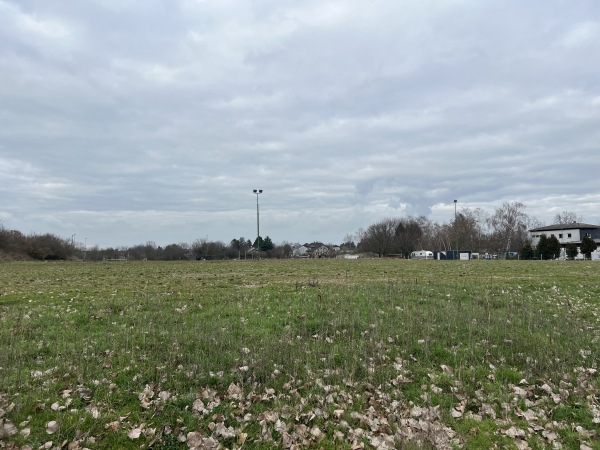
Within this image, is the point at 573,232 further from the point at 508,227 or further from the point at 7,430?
the point at 7,430

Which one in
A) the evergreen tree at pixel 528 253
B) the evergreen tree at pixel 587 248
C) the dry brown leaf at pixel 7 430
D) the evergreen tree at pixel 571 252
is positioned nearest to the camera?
the dry brown leaf at pixel 7 430

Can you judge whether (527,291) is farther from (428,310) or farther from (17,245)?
(17,245)

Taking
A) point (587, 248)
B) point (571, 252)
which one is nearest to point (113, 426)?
point (571, 252)

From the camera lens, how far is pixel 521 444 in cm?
483

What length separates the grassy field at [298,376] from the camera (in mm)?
4934

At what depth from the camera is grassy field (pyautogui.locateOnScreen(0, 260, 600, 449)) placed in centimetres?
493

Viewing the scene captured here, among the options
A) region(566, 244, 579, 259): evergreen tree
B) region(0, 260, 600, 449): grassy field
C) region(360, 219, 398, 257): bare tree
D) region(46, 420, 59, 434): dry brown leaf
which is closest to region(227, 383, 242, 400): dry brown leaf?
region(0, 260, 600, 449): grassy field

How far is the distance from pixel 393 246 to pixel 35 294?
94056mm

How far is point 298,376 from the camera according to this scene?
6.50m

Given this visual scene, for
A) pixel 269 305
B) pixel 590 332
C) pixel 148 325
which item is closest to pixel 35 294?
pixel 148 325

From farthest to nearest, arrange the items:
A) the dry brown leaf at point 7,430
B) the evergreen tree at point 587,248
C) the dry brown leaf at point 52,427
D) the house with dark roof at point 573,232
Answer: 1. the house with dark roof at point 573,232
2. the evergreen tree at point 587,248
3. the dry brown leaf at point 52,427
4. the dry brown leaf at point 7,430

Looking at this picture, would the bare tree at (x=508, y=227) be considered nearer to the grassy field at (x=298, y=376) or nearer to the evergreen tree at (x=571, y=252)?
the evergreen tree at (x=571, y=252)

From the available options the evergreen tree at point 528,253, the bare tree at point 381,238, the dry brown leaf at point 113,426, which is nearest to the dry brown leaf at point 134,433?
the dry brown leaf at point 113,426

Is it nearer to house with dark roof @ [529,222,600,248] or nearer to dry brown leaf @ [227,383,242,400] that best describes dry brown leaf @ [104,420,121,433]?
dry brown leaf @ [227,383,242,400]
